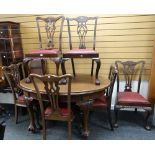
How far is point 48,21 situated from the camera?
3.00 meters

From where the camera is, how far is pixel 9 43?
304 cm

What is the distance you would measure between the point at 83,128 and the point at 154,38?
177cm

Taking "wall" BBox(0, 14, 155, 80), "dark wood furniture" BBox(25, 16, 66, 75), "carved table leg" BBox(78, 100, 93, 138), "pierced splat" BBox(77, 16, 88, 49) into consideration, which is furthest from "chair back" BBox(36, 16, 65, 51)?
"carved table leg" BBox(78, 100, 93, 138)

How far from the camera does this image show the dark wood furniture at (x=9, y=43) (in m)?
2.98

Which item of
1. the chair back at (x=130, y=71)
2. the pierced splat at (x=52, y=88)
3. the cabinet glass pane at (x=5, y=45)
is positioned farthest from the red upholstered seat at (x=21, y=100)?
the chair back at (x=130, y=71)

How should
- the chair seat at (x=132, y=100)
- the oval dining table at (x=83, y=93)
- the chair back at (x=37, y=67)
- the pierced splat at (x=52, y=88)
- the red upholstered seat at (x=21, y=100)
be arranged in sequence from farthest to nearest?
the chair back at (x=37, y=67), the red upholstered seat at (x=21, y=100), the chair seat at (x=132, y=100), the oval dining table at (x=83, y=93), the pierced splat at (x=52, y=88)

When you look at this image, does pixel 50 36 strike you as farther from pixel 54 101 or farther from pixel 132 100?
pixel 132 100

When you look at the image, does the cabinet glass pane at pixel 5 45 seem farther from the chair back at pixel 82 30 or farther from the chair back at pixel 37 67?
the chair back at pixel 82 30

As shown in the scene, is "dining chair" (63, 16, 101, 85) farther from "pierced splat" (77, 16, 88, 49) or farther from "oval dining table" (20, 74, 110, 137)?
"oval dining table" (20, 74, 110, 137)

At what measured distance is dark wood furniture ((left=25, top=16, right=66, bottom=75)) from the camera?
2.60 meters

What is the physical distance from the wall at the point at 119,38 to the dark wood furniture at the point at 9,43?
0.16 metres
